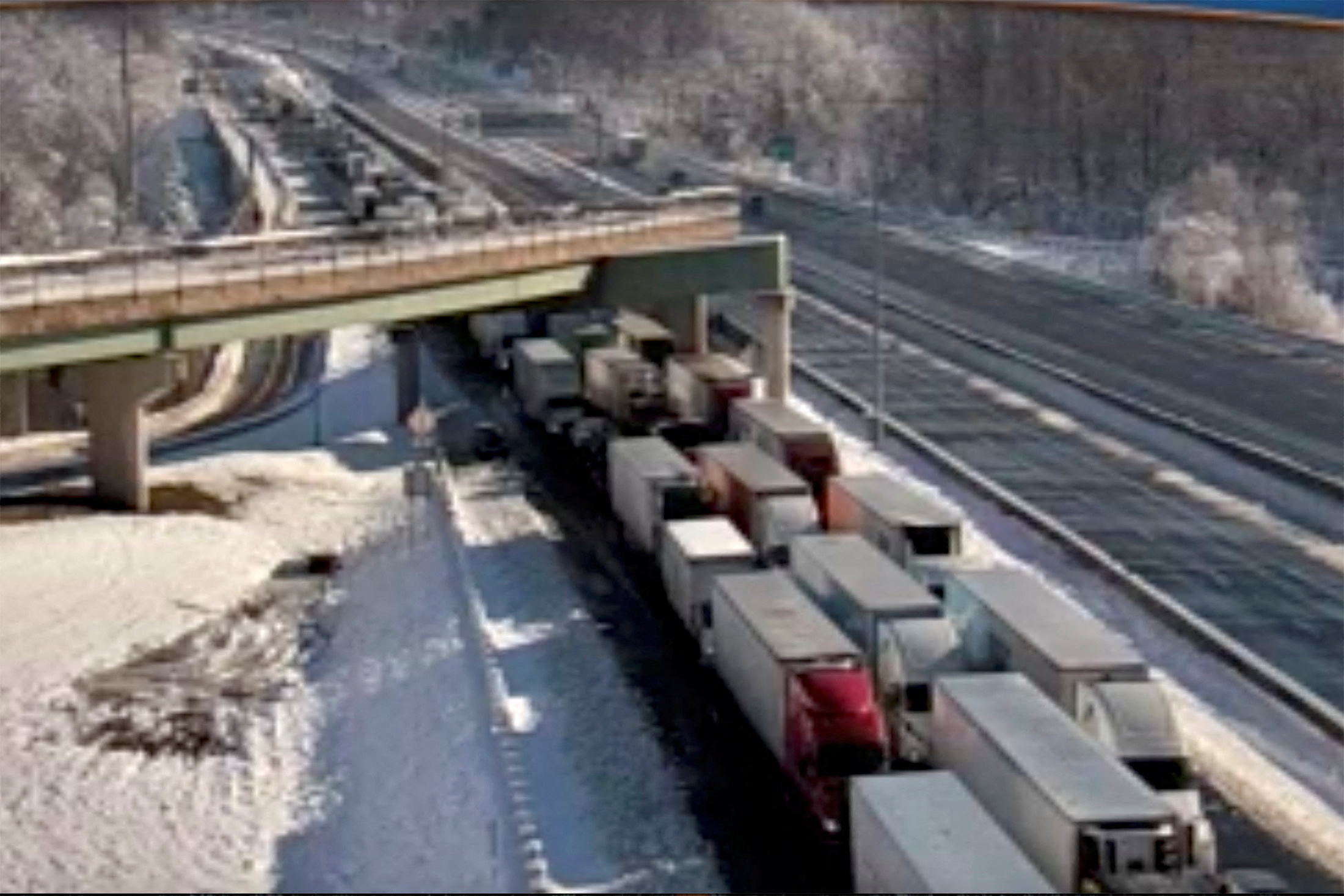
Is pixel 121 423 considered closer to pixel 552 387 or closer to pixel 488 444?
pixel 488 444

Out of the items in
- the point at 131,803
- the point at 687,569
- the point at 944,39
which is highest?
the point at 944,39

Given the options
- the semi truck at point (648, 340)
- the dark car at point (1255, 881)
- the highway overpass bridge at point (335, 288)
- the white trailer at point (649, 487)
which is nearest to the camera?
the dark car at point (1255, 881)

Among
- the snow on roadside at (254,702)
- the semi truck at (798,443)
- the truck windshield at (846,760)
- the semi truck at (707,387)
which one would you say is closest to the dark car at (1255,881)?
the truck windshield at (846,760)

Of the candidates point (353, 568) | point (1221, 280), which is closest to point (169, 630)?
point (353, 568)

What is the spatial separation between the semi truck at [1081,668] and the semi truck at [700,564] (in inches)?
158

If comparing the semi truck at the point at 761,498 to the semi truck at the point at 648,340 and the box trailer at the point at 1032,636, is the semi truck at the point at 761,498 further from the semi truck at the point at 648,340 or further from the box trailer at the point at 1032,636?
the semi truck at the point at 648,340

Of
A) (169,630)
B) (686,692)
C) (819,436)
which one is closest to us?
(686,692)

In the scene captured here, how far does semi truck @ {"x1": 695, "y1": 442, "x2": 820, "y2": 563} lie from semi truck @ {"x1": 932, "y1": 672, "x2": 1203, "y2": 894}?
1073 centimetres

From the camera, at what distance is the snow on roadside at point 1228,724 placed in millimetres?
29219

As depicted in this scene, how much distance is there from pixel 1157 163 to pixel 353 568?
268 ft

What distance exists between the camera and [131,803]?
1236 inches

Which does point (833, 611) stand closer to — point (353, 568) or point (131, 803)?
point (131, 803)

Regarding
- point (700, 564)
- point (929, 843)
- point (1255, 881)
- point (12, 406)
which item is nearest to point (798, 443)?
point (700, 564)

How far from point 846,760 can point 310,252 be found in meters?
27.8
